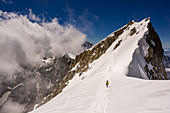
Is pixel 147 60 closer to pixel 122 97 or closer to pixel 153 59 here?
pixel 153 59

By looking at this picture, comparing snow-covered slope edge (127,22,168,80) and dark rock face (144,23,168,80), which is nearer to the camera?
snow-covered slope edge (127,22,168,80)

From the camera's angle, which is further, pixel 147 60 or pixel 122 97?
pixel 147 60

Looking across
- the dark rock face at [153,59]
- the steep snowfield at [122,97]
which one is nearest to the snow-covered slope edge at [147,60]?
the dark rock face at [153,59]

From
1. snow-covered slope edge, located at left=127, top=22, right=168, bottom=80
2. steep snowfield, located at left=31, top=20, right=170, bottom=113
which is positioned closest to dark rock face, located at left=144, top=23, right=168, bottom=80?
snow-covered slope edge, located at left=127, top=22, right=168, bottom=80

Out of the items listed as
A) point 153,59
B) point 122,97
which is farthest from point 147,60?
point 122,97

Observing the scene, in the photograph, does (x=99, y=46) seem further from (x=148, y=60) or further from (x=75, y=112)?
(x=75, y=112)

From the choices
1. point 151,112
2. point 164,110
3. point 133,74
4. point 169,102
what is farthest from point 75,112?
point 133,74

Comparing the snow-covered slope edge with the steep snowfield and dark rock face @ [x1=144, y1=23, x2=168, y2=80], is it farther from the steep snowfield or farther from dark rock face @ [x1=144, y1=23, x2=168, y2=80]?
the steep snowfield

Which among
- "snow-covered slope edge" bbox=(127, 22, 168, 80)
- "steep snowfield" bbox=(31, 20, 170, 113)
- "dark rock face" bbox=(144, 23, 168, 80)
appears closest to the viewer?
"steep snowfield" bbox=(31, 20, 170, 113)

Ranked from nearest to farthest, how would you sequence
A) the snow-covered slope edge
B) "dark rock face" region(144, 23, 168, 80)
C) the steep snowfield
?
the steep snowfield, the snow-covered slope edge, "dark rock face" region(144, 23, 168, 80)

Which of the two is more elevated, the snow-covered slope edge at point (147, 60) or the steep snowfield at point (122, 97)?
the snow-covered slope edge at point (147, 60)

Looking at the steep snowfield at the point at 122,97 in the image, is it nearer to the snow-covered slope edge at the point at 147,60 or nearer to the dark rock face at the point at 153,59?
the snow-covered slope edge at the point at 147,60

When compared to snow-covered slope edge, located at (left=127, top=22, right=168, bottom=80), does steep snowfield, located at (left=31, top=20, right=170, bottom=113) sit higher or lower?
lower

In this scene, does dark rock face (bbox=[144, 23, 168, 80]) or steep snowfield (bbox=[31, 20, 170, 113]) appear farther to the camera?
dark rock face (bbox=[144, 23, 168, 80])
